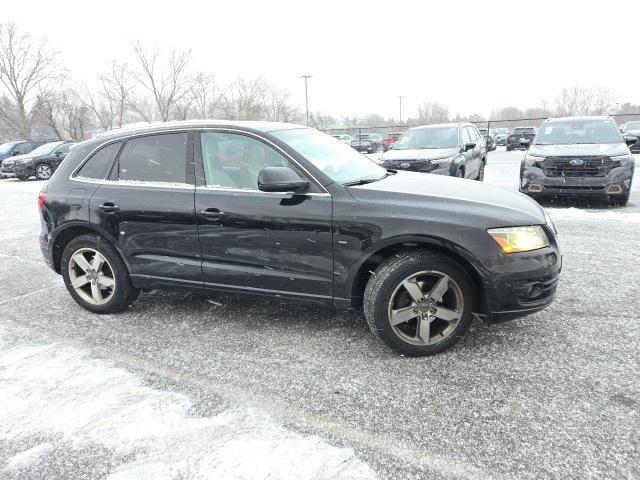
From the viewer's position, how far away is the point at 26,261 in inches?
237

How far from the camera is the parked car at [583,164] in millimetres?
7688

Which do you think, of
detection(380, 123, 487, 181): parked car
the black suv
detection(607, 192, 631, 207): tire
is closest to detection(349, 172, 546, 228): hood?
the black suv

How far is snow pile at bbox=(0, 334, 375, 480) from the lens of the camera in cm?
213

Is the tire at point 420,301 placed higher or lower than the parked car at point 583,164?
lower

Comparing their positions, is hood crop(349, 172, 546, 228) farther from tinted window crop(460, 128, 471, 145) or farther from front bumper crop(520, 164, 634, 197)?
tinted window crop(460, 128, 471, 145)

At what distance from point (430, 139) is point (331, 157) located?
675cm

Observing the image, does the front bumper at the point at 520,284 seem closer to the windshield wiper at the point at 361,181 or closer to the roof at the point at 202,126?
the windshield wiper at the point at 361,181

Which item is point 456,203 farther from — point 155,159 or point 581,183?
point 581,183

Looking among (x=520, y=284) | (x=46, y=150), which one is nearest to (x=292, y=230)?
(x=520, y=284)

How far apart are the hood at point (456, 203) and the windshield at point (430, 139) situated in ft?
21.1

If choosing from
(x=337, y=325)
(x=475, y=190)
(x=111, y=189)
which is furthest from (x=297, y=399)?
(x=111, y=189)

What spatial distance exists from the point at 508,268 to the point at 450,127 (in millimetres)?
7782

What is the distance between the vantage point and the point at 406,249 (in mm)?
A: 3078

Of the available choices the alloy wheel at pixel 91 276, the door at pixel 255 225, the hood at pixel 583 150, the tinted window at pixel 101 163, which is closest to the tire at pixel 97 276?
the alloy wheel at pixel 91 276
